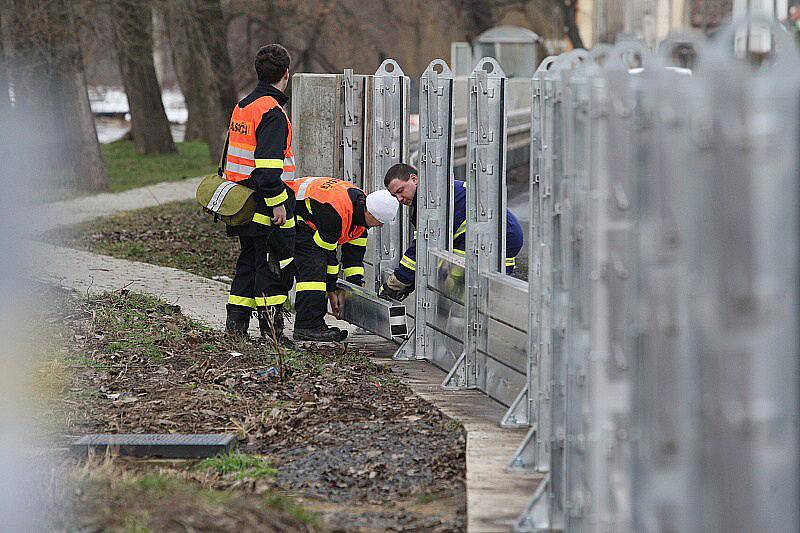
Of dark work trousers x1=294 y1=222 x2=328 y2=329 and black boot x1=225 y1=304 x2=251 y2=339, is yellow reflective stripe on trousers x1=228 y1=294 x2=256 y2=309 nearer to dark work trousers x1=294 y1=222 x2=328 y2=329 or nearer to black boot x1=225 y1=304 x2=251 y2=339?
black boot x1=225 y1=304 x2=251 y2=339

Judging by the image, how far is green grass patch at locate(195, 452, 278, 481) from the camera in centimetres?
539

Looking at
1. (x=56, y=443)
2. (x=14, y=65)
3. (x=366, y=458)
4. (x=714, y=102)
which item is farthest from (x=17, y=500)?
(x=14, y=65)

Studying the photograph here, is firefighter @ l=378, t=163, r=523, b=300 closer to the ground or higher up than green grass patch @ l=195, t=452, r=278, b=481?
higher up

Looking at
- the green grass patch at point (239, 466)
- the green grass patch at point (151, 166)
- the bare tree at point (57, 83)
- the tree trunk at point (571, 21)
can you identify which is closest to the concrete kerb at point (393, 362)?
the green grass patch at point (239, 466)

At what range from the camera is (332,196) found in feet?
26.6

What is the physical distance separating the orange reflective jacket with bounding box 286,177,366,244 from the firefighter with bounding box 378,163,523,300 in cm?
31

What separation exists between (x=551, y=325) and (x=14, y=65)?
16518mm

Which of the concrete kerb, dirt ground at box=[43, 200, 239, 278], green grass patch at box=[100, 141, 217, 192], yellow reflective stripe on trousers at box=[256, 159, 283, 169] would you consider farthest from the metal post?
green grass patch at box=[100, 141, 217, 192]

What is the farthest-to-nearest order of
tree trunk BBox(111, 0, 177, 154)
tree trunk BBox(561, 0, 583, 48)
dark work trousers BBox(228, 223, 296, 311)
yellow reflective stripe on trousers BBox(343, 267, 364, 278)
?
tree trunk BBox(561, 0, 583, 48) < tree trunk BBox(111, 0, 177, 154) < yellow reflective stripe on trousers BBox(343, 267, 364, 278) < dark work trousers BBox(228, 223, 296, 311)

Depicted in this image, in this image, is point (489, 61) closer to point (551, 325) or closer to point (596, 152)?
point (551, 325)

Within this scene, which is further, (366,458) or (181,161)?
(181,161)

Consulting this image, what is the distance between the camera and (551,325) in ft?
15.8

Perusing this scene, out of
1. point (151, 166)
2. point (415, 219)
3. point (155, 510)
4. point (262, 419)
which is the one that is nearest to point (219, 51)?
point (151, 166)

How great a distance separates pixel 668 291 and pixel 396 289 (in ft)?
16.9
